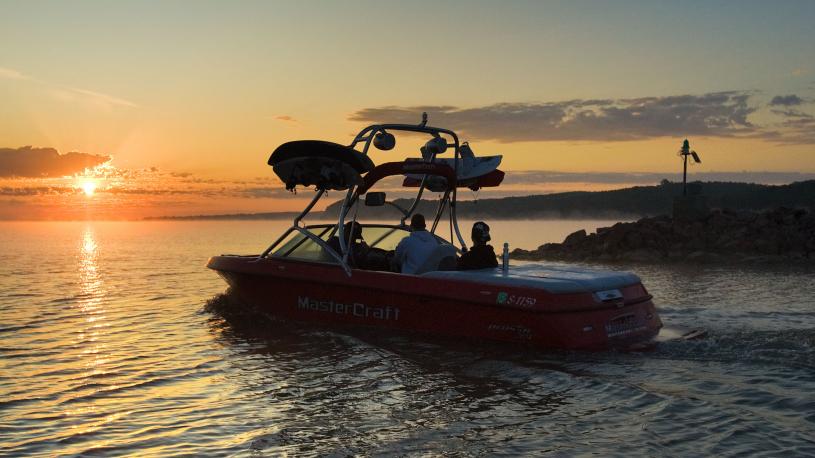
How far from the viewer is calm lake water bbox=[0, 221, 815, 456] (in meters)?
5.62

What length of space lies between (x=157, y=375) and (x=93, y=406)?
1345 millimetres

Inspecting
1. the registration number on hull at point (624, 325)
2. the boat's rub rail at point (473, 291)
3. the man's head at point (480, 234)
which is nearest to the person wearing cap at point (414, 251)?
the boat's rub rail at point (473, 291)

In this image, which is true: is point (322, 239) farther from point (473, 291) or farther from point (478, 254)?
point (473, 291)

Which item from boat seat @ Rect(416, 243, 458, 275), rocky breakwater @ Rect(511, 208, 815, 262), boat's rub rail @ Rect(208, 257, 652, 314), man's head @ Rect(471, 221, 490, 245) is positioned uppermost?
man's head @ Rect(471, 221, 490, 245)

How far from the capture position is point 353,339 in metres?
10.1

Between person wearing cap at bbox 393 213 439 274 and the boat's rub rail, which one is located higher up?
person wearing cap at bbox 393 213 439 274

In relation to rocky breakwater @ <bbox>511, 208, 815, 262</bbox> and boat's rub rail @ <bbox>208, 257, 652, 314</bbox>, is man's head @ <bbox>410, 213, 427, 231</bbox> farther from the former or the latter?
rocky breakwater @ <bbox>511, 208, 815, 262</bbox>

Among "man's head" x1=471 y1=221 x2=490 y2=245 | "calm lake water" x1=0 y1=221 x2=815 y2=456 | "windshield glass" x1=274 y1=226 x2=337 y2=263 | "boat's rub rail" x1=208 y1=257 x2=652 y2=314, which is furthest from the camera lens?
"windshield glass" x1=274 y1=226 x2=337 y2=263

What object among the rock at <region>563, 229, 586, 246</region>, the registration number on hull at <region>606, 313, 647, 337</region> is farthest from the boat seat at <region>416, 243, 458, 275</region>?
the rock at <region>563, 229, 586, 246</region>

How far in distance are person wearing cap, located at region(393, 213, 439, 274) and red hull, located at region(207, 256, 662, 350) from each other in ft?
1.25

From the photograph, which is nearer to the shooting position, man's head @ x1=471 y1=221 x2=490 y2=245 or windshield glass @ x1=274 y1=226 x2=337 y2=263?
man's head @ x1=471 y1=221 x2=490 y2=245

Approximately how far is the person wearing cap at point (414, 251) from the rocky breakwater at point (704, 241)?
20.7 metres

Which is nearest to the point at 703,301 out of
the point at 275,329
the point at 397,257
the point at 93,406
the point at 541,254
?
the point at 397,257

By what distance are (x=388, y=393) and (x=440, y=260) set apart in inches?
138
